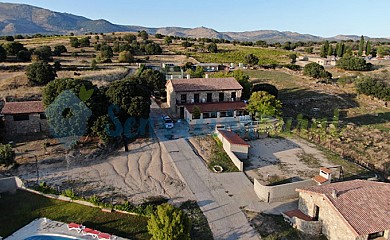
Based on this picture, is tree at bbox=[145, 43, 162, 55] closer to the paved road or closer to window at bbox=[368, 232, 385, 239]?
the paved road

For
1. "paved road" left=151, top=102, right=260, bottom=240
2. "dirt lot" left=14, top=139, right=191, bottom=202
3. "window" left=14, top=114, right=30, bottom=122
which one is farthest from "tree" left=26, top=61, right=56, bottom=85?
"paved road" left=151, top=102, right=260, bottom=240

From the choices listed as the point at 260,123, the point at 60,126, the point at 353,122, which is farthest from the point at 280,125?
the point at 60,126

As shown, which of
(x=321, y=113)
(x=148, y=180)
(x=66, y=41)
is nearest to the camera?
(x=148, y=180)

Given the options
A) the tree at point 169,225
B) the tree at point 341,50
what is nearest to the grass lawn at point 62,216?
the tree at point 169,225

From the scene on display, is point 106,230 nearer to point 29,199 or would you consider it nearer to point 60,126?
point 29,199

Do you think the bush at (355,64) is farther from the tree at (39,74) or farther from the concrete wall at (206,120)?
the tree at (39,74)

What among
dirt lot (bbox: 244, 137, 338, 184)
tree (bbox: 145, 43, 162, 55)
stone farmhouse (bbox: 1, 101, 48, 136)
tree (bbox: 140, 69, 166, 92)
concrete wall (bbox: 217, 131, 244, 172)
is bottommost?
dirt lot (bbox: 244, 137, 338, 184)

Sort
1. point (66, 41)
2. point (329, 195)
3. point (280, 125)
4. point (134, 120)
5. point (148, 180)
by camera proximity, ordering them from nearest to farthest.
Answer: point (329, 195), point (148, 180), point (134, 120), point (280, 125), point (66, 41)
